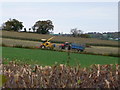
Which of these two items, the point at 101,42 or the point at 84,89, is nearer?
the point at 84,89

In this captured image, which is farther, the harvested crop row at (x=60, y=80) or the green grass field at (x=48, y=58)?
the green grass field at (x=48, y=58)

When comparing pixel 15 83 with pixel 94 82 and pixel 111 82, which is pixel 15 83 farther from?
pixel 111 82

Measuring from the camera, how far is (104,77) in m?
2.23

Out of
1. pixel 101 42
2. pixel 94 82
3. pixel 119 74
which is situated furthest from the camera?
pixel 101 42

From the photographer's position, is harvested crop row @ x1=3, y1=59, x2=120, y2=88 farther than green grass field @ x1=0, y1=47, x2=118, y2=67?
No

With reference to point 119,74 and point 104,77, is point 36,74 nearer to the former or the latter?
point 104,77

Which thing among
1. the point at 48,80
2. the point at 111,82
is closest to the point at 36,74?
the point at 48,80

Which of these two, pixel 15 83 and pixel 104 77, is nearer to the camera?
pixel 15 83

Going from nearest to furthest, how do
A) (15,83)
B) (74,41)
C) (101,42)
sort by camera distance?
(15,83), (74,41), (101,42)

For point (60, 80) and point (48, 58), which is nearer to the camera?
point (60, 80)

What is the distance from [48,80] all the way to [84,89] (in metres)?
0.29

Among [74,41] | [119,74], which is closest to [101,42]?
[74,41]

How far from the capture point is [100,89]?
1.96 m

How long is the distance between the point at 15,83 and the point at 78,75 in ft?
1.98
